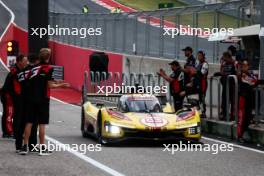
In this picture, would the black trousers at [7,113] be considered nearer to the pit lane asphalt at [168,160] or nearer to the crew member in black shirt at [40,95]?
the pit lane asphalt at [168,160]

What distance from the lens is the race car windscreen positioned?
18.3 metres

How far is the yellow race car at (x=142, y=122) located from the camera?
17297 mm

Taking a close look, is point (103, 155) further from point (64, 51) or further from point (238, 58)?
point (64, 51)

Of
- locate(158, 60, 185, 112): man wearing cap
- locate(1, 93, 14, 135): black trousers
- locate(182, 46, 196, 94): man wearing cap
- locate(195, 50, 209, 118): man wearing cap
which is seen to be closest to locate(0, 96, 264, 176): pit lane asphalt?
locate(1, 93, 14, 135): black trousers

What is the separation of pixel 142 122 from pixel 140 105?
102 cm

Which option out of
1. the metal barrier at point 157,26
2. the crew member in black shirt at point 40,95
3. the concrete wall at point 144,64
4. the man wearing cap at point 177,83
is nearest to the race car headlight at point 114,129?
the crew member in black shirt at point 40,95

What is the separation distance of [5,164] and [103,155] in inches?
89.6

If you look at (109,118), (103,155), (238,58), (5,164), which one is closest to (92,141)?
(109,118)

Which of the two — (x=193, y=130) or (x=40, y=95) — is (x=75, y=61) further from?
(x=40, y=95)

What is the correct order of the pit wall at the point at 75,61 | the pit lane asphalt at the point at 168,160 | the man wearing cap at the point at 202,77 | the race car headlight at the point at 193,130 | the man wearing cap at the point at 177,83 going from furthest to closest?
the pit wall at the point at 75,61 < the man wearing cap at the point at 202,77 < the man wearing cap at the point at 177,83 < the race car headlight at the point at 193,130 < the pit lane asphalt at the point at 168,160

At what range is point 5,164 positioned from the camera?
1397 cm

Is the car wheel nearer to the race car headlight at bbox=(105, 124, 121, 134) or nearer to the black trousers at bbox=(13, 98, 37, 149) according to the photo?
the race car headlight at bbox=(105, 124, 121, 134)

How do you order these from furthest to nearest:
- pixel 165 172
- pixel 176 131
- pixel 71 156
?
pixel 176 131
pixel 71 156
pixel 165 172

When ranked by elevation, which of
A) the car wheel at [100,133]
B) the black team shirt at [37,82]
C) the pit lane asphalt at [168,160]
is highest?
the black team shirt at [37,82]
